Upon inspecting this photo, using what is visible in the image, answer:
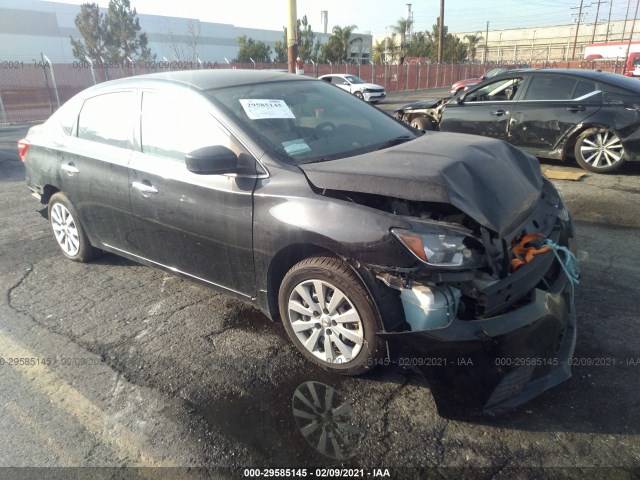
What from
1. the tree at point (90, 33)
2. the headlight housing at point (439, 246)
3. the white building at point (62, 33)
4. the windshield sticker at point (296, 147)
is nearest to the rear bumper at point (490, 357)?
the headlight housing at point (439, 246)

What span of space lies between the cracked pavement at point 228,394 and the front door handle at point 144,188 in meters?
0.93

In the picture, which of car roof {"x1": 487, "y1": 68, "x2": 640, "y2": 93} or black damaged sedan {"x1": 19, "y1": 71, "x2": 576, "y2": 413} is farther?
car roof {"x1": 487, "y1": 68, "x2": 640, "y2": 93}

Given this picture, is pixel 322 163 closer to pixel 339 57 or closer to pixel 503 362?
pixel 503 362

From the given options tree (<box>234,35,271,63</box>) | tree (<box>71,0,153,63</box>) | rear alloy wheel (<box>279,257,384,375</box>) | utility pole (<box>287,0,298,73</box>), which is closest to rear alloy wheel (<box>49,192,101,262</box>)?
rear alloy wheel (<box>279,257,384,375</box>)

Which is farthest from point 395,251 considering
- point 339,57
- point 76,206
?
point 339,57

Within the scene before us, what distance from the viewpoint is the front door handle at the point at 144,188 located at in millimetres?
3404

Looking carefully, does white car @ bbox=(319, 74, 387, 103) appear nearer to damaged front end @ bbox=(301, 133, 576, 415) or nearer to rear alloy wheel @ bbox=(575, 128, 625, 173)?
rear alloy wheel @ bbox=(575, 128, 625, 173)

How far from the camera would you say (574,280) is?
280 centimetres

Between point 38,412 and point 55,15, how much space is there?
50410 mm

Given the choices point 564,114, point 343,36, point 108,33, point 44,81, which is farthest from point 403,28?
point 564,114

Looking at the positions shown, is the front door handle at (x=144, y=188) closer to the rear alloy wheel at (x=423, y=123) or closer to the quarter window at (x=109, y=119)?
the quarter window at (x=109, y=119)

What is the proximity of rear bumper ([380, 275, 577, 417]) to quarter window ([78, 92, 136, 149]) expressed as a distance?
105 inches

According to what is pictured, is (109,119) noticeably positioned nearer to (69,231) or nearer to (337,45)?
(69,231)

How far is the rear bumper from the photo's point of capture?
2.24 metres
